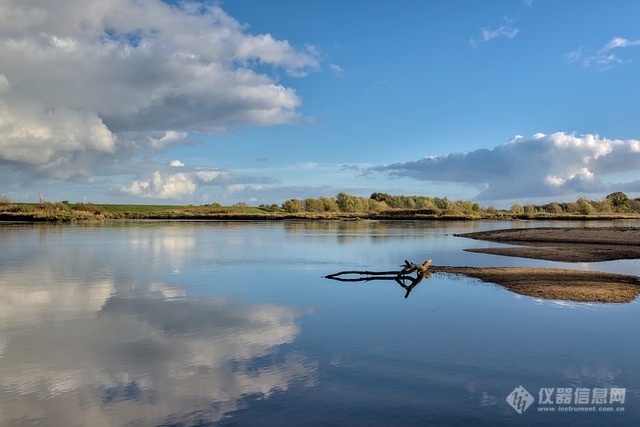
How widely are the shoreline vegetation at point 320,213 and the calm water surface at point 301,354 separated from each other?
300 feet

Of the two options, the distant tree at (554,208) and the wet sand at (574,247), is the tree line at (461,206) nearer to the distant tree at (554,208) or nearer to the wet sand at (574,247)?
the distant tree at (554,208)

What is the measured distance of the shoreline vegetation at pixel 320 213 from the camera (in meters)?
106

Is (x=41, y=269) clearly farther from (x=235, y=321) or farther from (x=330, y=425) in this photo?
(x=330, y=425)

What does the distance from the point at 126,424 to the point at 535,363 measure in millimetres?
8467

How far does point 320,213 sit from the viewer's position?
153 metres

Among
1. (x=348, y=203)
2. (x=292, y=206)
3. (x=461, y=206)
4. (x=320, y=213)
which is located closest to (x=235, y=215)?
(x=320, y=213)

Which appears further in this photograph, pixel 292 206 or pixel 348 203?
pixel 348 203

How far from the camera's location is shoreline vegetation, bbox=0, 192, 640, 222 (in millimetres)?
106125

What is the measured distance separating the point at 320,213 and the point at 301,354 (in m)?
141

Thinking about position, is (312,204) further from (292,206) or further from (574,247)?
(574,247)

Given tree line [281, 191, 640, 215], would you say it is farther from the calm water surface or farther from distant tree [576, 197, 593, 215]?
the calm water surface

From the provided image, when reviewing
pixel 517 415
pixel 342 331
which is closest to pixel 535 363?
pixel 517 415

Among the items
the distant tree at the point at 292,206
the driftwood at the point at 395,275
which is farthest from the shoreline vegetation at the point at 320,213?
the driftwood at the point at 395,275

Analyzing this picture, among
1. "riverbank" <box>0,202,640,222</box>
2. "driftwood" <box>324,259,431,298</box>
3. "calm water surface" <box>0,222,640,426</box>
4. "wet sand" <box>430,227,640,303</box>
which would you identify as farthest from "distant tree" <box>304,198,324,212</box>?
"calm water surface" <box>0,222,640,426</box>
